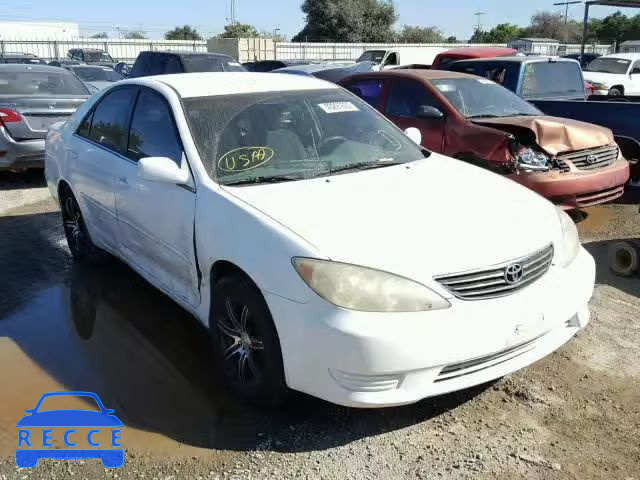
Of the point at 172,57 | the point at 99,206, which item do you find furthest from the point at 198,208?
the point at 172,57

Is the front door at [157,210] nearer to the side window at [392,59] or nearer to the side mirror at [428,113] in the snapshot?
the side mirror at [428,113]

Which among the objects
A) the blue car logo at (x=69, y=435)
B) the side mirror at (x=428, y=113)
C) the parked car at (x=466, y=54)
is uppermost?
the parked car at (x=466, y=54)

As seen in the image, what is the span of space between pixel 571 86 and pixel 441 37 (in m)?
58.4

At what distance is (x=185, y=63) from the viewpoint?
13.9 m

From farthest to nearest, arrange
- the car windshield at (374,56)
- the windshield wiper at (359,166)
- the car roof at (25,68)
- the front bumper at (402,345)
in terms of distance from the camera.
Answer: the car windshield at (374,56) < the car roof at (25,68) < the windshield wiper at (359,166) < the front bumper at (402,345)

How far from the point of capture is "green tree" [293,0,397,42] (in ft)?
172

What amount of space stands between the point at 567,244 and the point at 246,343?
1773 mm

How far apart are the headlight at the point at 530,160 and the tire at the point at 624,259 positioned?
1239 mm

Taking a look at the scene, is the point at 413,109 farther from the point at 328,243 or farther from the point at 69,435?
the point at 69,435

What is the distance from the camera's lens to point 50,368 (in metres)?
3.80

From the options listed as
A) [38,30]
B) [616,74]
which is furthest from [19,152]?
[38,30]

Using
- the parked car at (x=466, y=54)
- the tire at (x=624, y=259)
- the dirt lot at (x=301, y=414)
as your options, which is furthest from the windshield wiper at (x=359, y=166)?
the parked car at (x=466, y=54)

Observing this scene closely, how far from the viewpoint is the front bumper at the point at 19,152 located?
8.22 meters

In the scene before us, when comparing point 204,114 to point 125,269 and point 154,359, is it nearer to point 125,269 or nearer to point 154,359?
point 154,359
